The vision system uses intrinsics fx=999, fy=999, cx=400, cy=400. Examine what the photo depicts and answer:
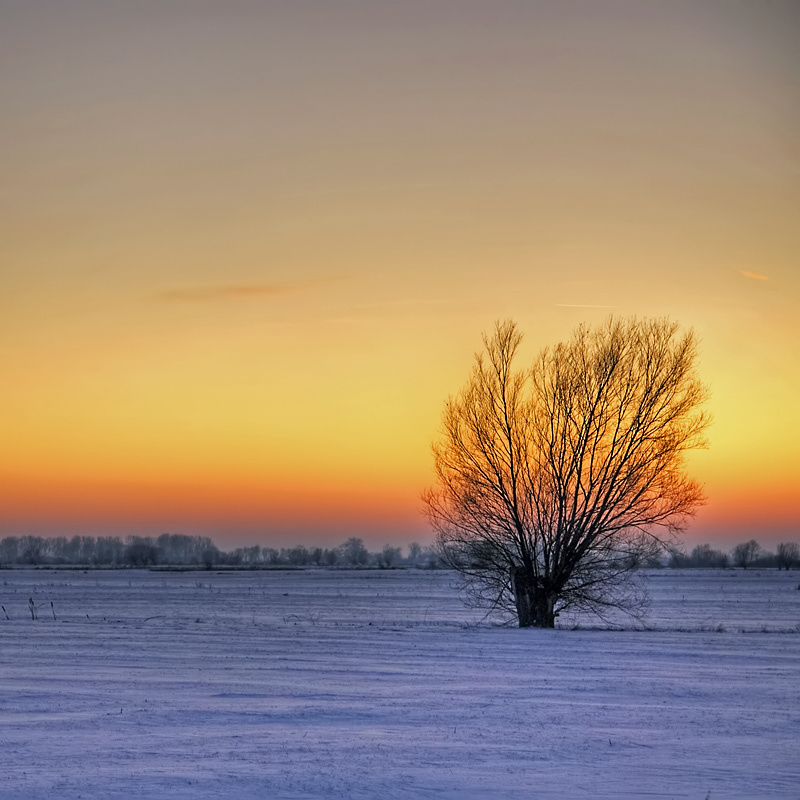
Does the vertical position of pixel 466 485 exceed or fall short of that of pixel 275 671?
it exceeds it

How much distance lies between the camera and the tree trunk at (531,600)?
32.9m

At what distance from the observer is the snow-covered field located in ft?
33.7

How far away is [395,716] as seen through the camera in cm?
1431

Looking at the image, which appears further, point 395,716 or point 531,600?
point 531,600

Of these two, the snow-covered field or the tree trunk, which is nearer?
the snow-covered field

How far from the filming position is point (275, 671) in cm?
1969

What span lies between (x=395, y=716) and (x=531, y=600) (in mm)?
19314

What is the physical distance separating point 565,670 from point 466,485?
14034mm

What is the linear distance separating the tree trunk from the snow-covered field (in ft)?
17.6

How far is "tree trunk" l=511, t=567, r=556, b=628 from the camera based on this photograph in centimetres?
3288

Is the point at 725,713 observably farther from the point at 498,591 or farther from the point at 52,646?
the point at 498,591

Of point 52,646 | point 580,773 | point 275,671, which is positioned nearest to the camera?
point 580,773

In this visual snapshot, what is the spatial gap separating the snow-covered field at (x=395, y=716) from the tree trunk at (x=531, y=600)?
5.36 m

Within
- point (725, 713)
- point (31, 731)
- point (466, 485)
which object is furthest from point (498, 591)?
point (31, 731)
